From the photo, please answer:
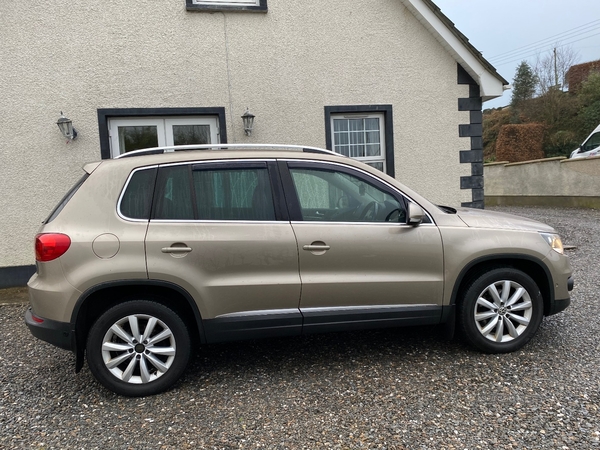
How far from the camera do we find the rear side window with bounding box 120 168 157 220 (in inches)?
125

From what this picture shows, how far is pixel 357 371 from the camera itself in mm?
3451

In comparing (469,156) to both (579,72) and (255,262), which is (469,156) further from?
(579,72)

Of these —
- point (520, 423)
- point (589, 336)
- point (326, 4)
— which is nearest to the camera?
point (520, 423)

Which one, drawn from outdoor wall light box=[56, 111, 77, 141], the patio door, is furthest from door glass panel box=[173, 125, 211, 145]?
outdoor wall light box=[56, 111, 77, 141]

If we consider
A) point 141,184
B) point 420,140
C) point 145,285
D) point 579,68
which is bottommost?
point 145,285

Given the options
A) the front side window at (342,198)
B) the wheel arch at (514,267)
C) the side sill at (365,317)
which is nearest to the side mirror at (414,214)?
the front side window at (342,198)

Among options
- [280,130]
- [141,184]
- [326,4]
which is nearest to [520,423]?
[141,184]

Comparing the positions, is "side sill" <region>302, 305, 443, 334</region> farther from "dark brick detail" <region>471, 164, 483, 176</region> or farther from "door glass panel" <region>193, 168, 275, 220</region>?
"dark brick detail" <region>471, 164, 483, 176</region>

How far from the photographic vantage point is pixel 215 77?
255 inches

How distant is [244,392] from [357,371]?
89 centimetres

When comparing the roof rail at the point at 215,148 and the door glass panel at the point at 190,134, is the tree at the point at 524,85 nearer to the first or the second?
the door glass panel at the point at 190,134

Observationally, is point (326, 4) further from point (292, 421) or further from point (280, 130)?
point (292, 421)

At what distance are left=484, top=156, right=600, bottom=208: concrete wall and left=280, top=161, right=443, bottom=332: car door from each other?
41.5 ft

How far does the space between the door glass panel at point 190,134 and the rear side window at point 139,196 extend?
11.2 ft
